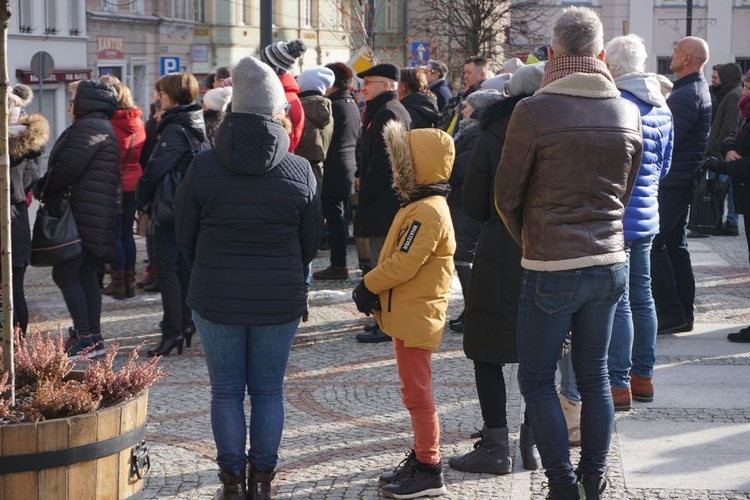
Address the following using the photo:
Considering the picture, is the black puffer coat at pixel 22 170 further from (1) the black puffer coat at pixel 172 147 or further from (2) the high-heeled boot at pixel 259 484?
(2) the high-heeled boot at pixel 259 484

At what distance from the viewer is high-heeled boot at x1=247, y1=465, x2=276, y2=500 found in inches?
204

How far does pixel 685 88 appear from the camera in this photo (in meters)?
8.00

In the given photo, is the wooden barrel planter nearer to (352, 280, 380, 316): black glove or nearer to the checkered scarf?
(352, 280, 380, 316): black glove

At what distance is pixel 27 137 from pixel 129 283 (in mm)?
2983

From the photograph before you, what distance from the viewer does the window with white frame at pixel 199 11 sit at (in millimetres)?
49375

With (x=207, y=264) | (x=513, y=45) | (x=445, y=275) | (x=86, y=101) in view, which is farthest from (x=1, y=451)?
(x=513, y=45)

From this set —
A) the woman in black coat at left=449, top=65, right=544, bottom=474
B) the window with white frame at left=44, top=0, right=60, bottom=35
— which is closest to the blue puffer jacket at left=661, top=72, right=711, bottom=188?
the woman in black coat at left=449, top=65, right=544, bottom=474

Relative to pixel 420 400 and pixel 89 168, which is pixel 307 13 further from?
pixel 420 400

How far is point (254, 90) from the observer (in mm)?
5129

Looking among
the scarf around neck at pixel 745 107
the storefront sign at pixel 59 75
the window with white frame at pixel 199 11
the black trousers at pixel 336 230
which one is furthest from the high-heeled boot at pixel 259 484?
the window with white frame at pixel 199 11

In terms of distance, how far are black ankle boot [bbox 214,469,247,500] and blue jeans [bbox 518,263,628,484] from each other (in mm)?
1264

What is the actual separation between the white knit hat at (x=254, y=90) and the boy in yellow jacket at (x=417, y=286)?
63 centimetres

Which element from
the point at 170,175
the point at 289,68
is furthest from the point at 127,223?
the point at 170,175

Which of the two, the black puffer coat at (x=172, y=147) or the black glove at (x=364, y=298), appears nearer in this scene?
the black glove at (x=364, y=298)
